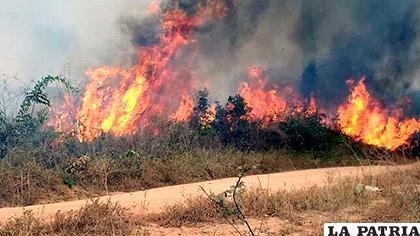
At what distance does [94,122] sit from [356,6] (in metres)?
17.8

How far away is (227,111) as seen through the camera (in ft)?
78.9

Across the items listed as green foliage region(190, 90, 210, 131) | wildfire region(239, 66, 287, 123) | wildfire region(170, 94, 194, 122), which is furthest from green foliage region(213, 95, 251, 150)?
wildfire region(170, 94, 194, 122)

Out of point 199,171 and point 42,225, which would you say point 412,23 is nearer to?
point 199,171

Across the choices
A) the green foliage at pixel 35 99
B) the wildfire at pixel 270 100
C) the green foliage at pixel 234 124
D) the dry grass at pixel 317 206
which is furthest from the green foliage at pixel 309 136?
the dry grass at pixel 317 206

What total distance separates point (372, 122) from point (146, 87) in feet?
38.3

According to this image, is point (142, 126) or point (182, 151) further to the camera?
point (142, 126)

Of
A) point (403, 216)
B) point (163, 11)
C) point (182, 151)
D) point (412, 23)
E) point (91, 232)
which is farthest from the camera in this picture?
point (412, 23)

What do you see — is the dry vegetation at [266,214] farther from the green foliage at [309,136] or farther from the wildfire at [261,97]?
the wildfire at [261,97]

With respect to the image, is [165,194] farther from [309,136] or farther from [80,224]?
[309,136]

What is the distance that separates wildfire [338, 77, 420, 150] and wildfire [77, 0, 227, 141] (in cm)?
834

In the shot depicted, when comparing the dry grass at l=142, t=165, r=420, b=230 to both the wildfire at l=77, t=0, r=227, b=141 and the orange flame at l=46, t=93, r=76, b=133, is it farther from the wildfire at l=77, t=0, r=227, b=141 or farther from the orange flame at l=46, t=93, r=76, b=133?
the orange flame at l=46, t=93, r=76, b=133

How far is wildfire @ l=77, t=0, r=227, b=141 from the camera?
20.3 meters

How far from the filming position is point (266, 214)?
28.3 feet

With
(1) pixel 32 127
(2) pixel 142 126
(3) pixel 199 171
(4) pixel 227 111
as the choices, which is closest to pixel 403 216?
(3) pixel 199 171
